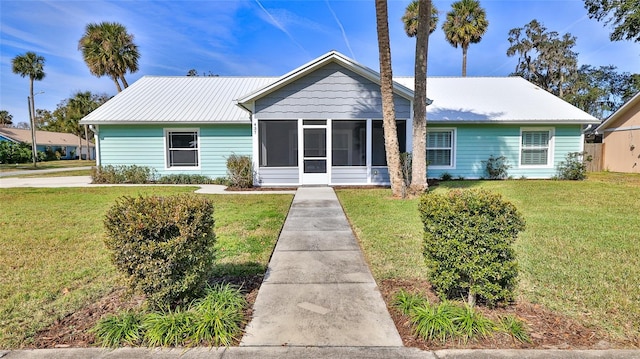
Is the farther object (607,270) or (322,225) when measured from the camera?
(322,225)

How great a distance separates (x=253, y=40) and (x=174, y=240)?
57.1 feet

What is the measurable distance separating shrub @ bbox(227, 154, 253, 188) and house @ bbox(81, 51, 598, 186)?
1.05ft

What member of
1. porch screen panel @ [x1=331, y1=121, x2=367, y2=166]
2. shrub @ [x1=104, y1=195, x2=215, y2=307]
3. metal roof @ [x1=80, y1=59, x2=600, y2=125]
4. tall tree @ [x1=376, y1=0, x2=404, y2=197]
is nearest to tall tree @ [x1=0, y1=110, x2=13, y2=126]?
metal roof @ [x1=80, y1=59, x2=600, y2=125]

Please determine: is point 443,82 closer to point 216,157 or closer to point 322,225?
point 216,157

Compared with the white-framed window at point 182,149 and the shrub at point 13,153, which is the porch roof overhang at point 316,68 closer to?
the white-framed window at point 182,149

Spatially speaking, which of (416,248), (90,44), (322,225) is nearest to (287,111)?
(322,225)

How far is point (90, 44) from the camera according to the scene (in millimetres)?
23266

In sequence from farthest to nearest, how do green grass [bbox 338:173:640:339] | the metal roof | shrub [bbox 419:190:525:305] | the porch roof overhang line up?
the metal roof < the porch roof overhang < green grass [bbox 338:173:640:339] < shrub [bbox 419:190:525:305]

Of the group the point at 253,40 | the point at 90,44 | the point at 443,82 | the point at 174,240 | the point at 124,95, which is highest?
the point at 90,44

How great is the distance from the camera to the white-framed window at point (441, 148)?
1485 cm

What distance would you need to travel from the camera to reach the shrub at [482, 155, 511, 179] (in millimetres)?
14789

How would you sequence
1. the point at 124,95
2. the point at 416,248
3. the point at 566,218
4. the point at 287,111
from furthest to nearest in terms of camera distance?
the point at 124,95
the point at 287,111
the point at 566,218
the point at 416,248

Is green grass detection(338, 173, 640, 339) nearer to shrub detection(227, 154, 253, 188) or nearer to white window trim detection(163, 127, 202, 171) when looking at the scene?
shrub detection(227, 154, 253, 188)

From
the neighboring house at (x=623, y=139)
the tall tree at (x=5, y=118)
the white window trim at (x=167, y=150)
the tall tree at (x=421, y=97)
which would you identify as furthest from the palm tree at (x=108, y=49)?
the tall tree at (x=5, y=118)
